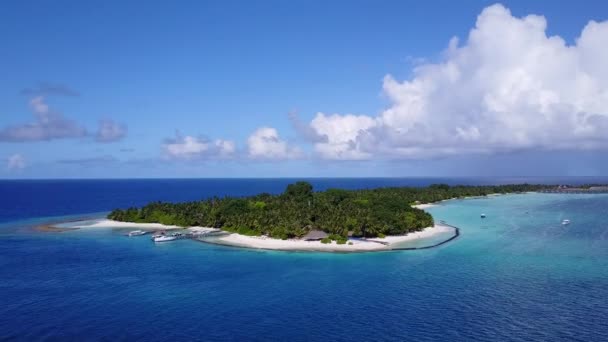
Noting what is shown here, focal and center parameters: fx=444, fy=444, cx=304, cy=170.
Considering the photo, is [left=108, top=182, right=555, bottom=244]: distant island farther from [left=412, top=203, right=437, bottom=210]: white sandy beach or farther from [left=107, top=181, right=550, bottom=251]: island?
[left=412, top=203, right=437, bottom=210]: white sandy beach

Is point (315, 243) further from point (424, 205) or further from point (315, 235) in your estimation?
point (424, 205)

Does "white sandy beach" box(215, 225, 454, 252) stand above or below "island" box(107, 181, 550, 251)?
below

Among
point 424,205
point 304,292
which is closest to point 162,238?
point 304,292

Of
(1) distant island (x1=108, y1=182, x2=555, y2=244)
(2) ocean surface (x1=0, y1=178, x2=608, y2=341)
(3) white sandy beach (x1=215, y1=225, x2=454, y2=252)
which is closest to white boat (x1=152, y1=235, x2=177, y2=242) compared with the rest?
(2) ocean surface (x1=0, y1=178, x2=608, y2=341)

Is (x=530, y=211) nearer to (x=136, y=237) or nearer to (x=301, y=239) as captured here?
(x=301, y=239)

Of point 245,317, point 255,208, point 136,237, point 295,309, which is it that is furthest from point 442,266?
point 136,237

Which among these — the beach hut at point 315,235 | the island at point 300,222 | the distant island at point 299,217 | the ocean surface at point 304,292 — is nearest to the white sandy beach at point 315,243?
the island at point 300,222

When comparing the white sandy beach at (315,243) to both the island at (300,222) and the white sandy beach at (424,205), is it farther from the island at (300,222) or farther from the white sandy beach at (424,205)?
the white sandy beach at (424,205)
